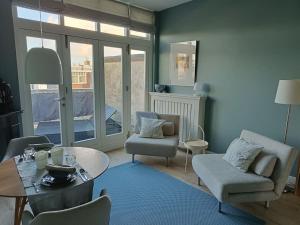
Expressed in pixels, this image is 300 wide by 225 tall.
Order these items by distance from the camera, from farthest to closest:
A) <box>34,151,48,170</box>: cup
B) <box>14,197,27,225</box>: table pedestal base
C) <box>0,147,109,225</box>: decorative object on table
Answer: <box>14,197,27,225</box>: table pedestal base < <box>34,151,48,170</box>: cup < <box>0,147,109,225</box>: decorative object on table

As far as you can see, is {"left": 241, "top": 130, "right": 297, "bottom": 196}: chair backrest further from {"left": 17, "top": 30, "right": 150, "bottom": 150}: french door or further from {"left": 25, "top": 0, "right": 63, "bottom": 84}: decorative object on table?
{"left": 17, "top": 30, "right": 150, "bottom": 150}: french door

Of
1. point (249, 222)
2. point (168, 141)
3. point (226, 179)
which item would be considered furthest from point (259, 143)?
point (168, 141)

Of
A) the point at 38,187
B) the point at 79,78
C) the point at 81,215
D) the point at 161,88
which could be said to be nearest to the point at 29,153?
the point at 38,187

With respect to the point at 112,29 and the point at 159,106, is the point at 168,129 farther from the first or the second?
the point at 112,29

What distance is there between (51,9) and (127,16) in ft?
4.76

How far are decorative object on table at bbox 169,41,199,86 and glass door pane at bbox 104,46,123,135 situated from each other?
3.48ft

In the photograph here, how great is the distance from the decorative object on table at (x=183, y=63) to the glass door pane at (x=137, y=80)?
61 cm

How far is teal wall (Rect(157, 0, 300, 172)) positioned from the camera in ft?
9.20

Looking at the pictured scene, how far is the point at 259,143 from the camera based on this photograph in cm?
255

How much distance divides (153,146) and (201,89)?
1.40 metres

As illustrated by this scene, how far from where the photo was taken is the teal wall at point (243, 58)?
2.80 m

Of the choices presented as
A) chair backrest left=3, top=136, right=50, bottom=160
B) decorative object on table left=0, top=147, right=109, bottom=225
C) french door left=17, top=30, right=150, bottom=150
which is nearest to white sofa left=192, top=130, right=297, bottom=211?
decorative object on table left=0, top=147, right=109, bottom=225

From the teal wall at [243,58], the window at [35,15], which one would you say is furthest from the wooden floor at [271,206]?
the window at [35,15]

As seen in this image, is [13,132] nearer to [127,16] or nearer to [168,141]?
[168,141]
